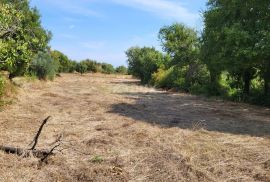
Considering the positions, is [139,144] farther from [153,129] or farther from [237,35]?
[237,35]

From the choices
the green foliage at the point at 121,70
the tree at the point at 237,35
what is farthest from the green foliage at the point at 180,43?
the green foliage at the point at 121,70

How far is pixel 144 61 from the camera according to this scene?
207 ft

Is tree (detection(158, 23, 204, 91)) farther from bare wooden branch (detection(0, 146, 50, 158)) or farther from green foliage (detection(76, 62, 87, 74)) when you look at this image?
green foliage (detection(76, 62, 87, 74))

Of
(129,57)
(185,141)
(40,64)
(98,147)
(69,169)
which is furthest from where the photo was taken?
(129,57)

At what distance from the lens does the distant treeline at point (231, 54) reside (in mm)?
21484

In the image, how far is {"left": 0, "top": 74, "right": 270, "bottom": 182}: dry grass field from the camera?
29.1 ft

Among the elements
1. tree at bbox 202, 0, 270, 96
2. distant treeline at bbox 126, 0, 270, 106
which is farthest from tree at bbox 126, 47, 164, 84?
tree at bbox 202, 0, 270, 96

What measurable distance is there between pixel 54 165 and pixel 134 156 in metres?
2.12

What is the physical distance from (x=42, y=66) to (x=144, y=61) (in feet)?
78.8

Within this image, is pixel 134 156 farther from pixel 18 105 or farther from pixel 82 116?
pixel 18 105

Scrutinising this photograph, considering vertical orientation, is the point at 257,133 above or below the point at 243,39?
below

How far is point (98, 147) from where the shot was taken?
1131 cm

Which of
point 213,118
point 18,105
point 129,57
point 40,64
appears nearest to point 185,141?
point 213,118

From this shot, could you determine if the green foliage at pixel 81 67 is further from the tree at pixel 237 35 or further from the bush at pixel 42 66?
the tree at pixel 237 35
